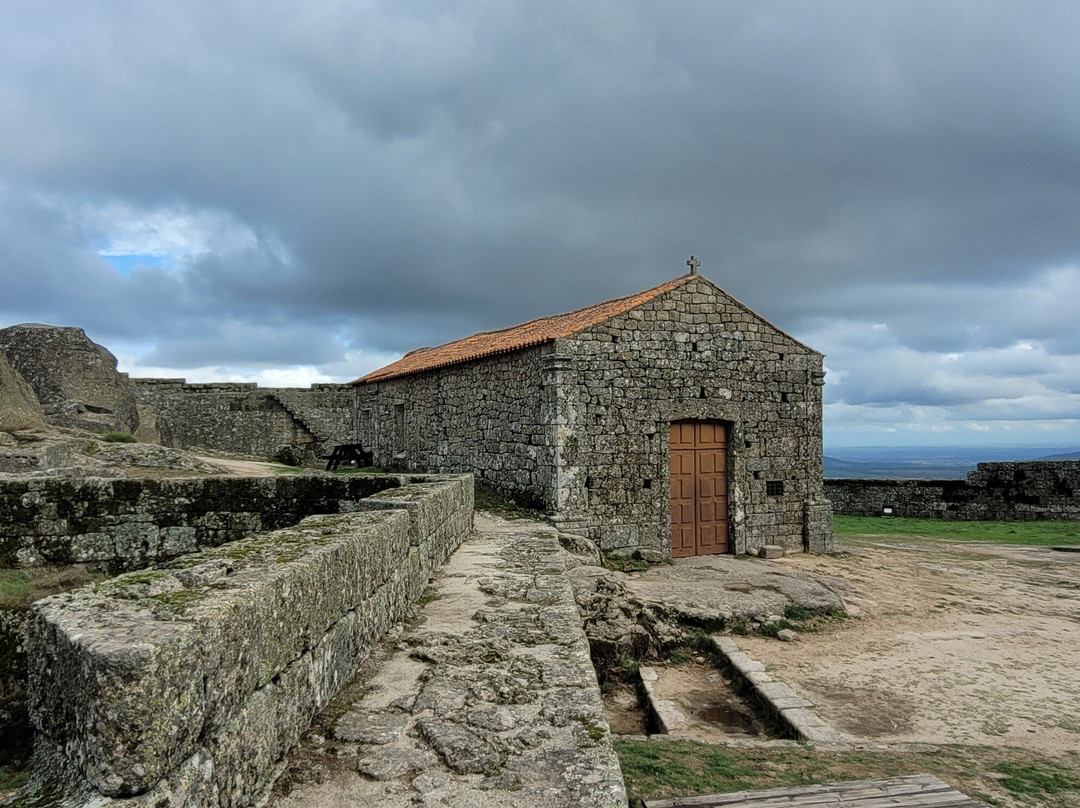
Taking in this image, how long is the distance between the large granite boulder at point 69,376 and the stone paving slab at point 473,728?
15779mm

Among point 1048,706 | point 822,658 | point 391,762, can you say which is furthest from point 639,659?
point 391,762

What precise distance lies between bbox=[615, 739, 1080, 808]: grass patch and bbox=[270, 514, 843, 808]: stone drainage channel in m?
0.56

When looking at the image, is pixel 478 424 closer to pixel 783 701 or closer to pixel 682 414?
pixel 682 414

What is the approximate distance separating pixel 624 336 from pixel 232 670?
443 inches

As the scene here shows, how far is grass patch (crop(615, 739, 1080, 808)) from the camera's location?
446cm

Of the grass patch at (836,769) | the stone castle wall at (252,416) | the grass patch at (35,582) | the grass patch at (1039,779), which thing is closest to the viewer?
the grass patch at (836,769)

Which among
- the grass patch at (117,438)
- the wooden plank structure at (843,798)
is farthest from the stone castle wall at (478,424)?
the wooden plank structure at (843,798)

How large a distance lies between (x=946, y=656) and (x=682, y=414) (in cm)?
633

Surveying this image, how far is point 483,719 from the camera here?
3258 mm

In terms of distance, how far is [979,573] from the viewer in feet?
42.9

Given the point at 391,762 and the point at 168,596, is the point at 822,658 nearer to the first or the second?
the point at 391,762

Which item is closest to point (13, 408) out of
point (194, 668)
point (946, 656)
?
point (194, 668)

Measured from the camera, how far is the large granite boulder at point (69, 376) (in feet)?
56.2

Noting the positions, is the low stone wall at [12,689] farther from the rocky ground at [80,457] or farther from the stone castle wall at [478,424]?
the stone castle wall at [478,424]
